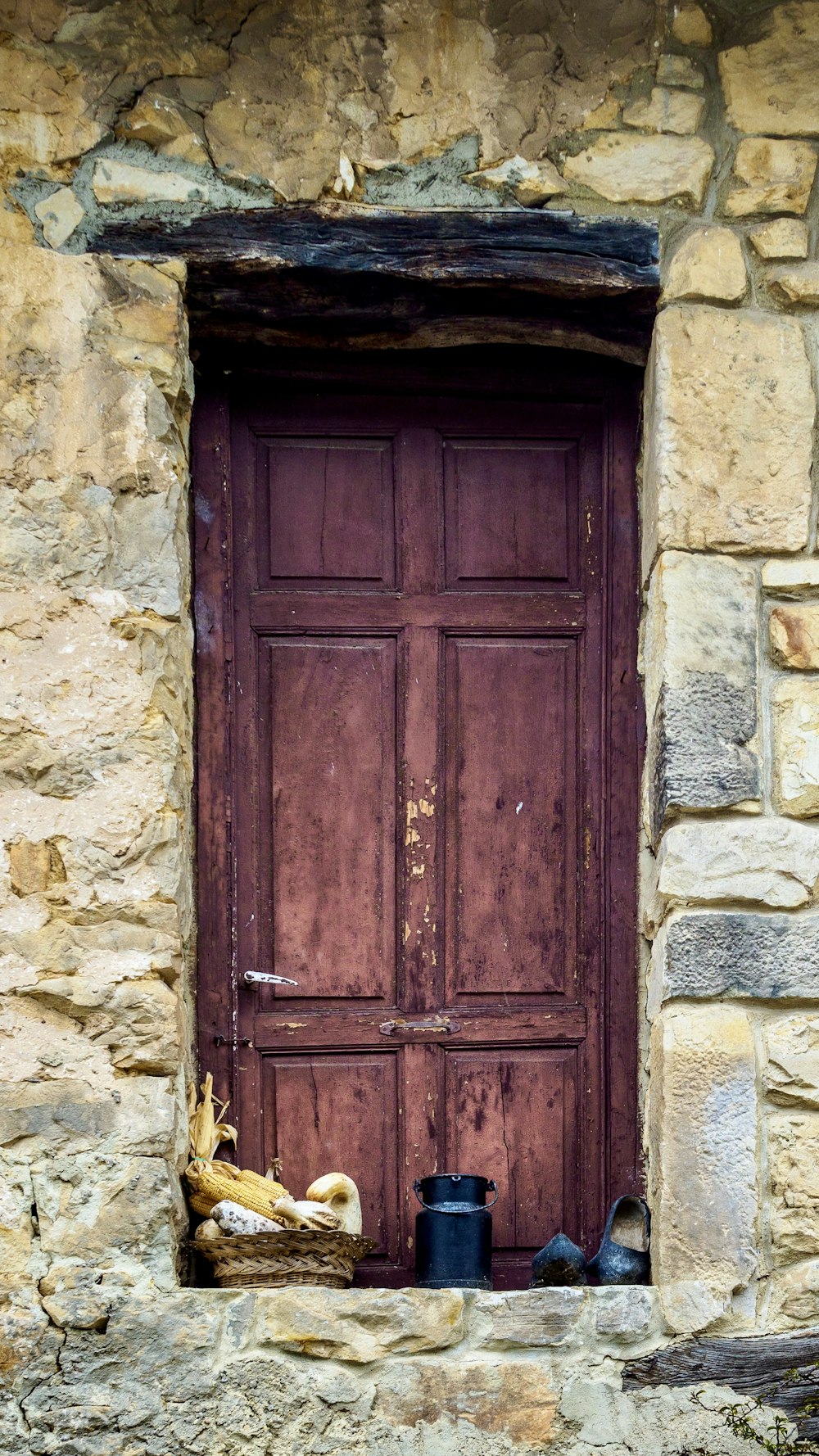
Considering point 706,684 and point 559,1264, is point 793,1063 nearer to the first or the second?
point 559,1264

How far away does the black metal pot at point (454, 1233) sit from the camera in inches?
108

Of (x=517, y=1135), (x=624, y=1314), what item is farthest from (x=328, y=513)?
(x=624, y=1314)

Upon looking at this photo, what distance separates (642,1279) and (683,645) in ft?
4.15

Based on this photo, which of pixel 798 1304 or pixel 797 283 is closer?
pixel 798 1304

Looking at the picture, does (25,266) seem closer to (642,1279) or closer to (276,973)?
(276,973)

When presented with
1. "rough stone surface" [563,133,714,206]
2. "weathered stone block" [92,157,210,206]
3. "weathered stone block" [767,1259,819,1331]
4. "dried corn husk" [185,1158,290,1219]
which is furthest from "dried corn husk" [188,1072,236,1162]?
"rough stone surface" [563,133,714,206]

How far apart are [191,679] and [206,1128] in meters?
0.92

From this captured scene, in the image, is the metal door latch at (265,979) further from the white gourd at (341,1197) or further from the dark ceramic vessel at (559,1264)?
the dark ceramic vessel at (559,1264)

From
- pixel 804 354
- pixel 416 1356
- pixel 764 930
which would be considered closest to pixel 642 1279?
pixel 416 1356

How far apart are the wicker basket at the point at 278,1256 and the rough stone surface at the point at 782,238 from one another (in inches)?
84.5

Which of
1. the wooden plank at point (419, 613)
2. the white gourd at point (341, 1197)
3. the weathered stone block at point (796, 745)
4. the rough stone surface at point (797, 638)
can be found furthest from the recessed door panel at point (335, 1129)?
the rough stone surface at point (797, 638)

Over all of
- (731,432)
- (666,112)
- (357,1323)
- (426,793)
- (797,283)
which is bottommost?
(357,1323)

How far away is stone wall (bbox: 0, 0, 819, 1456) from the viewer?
2.56 metres

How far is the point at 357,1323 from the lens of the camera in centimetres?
257
